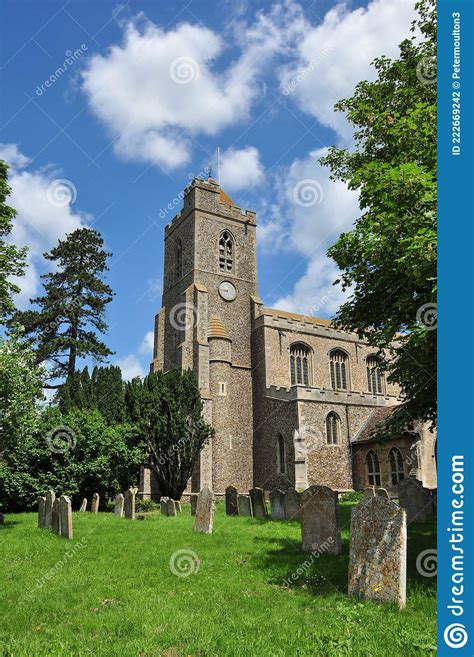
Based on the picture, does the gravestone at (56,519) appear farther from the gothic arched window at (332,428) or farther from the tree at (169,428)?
the gothic arched window at (332,428)

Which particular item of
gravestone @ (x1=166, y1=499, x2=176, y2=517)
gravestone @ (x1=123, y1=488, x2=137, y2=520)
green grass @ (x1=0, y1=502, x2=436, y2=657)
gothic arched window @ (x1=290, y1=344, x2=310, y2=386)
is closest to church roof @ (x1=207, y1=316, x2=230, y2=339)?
gothic arched window @ (x1=290, y1=344, x2=310, y2=386)

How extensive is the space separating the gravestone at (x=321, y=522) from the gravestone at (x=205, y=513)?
2939 mm

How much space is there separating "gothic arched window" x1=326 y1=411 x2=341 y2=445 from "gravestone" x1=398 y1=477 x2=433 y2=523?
494 inches

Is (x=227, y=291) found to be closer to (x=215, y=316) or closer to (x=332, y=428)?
(x=215, y=316)

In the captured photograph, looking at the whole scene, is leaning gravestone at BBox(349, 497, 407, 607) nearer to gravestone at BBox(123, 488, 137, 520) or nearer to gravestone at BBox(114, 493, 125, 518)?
gravestone at BBox(123, 488, 137, 520)

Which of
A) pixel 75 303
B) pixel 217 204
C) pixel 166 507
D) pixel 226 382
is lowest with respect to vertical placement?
pixel 166 507

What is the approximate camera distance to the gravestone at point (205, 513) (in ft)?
35.9

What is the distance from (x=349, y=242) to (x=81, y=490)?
14139 millimetres

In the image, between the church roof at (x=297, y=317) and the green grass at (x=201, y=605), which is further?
the church roof at (x=297, y=317)

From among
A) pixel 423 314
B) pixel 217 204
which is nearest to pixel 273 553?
pixel 423 314

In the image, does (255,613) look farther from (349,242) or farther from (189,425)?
(189,425)

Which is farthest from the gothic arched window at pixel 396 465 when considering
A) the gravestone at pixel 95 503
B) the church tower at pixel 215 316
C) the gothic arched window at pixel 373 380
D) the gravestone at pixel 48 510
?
the gravestone at pixel 48 510

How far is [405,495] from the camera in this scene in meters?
12.4

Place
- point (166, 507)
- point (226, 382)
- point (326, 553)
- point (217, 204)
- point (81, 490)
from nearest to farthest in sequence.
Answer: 1. point (326, 553)
2. point (166, 507)
3. point (81, 490)
4. point (226, 382)
5. point (217, 204)
